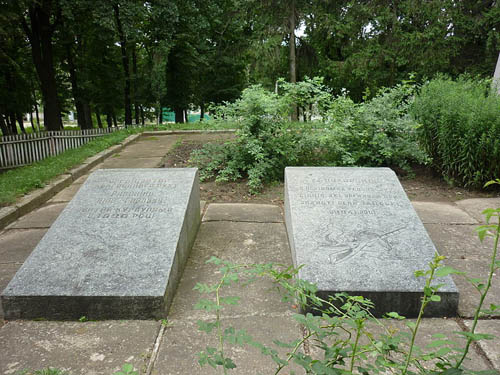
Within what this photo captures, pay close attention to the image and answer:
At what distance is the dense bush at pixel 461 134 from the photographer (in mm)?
5262

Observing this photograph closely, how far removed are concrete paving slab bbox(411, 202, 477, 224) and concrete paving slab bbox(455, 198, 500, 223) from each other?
9cm

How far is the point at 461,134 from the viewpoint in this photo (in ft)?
18.2

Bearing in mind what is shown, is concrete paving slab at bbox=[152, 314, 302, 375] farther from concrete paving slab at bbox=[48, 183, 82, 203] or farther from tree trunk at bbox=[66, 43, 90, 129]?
tree trunk at bbox=[66, 43, 90, 129]

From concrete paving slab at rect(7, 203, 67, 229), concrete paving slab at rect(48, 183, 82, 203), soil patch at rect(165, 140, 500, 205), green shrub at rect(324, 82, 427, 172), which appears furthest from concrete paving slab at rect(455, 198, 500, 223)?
concrete paving slab at rect(48, 183, 82, 203)

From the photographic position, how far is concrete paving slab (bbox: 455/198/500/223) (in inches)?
181

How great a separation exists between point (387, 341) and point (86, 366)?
1690 millimetres

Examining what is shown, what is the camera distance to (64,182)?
6270 millimetres

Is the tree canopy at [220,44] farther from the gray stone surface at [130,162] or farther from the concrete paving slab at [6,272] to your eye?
the concrete paving slab at [6,272]

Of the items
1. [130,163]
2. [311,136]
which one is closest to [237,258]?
[311,136]

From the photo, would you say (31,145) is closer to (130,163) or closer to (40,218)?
(130,163)

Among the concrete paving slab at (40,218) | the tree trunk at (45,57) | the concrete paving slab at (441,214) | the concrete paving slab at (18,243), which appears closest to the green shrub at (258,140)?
the concrete paving slab at (441,214)

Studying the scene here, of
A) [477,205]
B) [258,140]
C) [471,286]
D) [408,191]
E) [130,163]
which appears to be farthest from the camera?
[130,163]

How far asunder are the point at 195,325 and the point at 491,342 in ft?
6.19

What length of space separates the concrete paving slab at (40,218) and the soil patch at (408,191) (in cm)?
204
